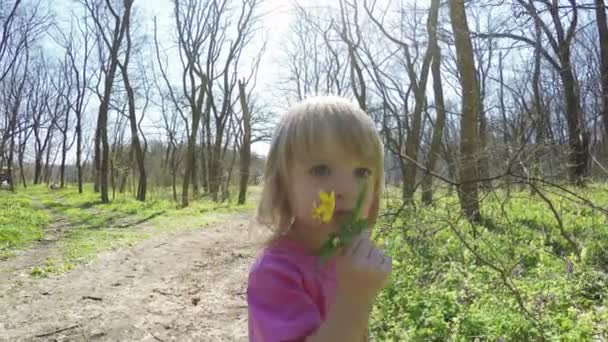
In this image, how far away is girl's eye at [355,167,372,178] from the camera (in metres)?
1.12

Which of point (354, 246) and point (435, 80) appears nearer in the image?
point (354, 246)

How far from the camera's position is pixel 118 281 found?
6188 mm

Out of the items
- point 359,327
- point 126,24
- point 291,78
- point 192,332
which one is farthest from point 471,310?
point 291,78

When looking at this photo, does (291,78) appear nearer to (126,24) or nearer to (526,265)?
(126,24)

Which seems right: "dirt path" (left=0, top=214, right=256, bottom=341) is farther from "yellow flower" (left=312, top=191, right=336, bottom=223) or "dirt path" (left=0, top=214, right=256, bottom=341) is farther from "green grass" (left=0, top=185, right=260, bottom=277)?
"yellow flower" (left=312, top=191, right=336, bottom=223)

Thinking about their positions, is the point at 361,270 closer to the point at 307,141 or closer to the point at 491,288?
the point at 307,141

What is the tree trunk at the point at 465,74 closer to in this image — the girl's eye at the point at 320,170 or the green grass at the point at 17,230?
the girl's eye at the point at 320,170

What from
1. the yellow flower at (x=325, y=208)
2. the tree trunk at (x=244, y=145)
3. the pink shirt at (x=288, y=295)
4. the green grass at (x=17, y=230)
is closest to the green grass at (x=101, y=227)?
the green grass at (x=17, y=230)

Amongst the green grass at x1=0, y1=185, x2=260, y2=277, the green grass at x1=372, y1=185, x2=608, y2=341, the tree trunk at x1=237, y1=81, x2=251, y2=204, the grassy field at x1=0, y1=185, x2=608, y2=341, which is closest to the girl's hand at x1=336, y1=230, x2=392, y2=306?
the grassy field at x1=0, y1=185, x2=608, y2=341

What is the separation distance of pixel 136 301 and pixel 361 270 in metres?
4.86

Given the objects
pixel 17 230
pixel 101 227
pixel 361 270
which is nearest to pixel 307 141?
pixel 361 270

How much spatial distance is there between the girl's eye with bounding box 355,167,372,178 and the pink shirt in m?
0.22

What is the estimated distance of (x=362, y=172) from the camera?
3.72 feet

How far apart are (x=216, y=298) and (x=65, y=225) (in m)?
8.41
